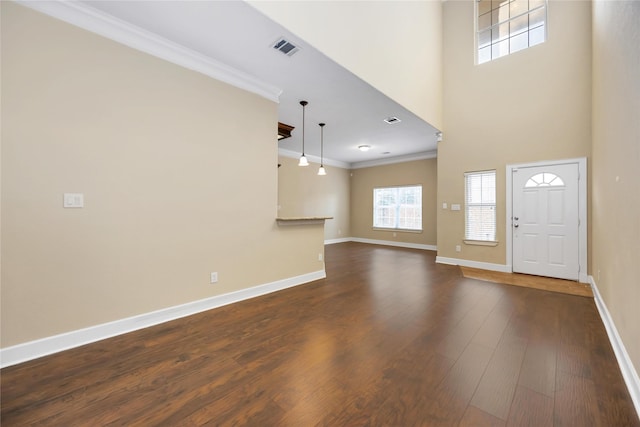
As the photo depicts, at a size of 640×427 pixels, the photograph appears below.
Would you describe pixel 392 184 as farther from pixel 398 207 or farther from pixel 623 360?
pixel 623 360

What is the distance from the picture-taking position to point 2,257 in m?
1.84

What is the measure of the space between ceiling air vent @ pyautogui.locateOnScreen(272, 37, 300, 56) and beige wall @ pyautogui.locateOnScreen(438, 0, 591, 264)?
4.02 m

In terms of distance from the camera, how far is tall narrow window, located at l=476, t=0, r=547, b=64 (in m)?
4.51

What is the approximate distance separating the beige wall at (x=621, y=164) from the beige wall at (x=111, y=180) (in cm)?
344

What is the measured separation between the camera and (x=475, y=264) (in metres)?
5.03

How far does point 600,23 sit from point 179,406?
227 inches

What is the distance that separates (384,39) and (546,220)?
13.3 ft

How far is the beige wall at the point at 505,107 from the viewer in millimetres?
4035

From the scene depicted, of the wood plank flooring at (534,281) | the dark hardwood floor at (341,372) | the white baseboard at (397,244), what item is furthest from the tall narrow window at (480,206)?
the white baseboard at (397,244)

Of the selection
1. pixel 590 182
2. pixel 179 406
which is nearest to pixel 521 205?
pixel 590 182

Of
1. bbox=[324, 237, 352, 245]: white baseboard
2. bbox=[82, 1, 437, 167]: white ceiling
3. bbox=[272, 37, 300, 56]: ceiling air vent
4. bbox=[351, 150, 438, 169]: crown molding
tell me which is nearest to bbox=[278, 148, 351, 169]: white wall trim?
bbox=[351, 150, 438, 169]: crown molding

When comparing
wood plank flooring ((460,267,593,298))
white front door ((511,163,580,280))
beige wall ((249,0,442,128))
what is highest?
beige wall ((249,0,442,128))

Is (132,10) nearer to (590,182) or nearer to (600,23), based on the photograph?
(600,23)

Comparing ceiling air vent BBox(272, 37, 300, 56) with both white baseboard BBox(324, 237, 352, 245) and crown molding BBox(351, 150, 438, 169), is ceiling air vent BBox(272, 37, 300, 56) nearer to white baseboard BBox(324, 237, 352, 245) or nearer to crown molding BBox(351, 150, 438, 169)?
crown molding BBox(351, 150, 438, 169)
